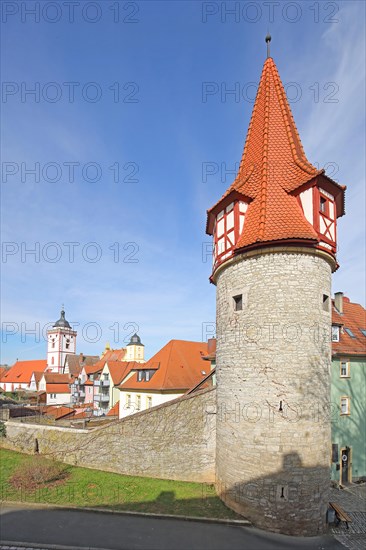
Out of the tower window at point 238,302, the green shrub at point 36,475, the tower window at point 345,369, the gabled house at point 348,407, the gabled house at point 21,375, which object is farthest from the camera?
the gabled house at point 21,375

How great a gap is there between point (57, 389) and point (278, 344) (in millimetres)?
47691

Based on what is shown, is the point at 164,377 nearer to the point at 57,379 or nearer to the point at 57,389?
the point at 57,389

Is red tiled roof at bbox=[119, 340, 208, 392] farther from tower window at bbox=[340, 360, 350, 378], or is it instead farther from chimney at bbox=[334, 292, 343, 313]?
chimney at bbox=[334, 292, 343, 313]

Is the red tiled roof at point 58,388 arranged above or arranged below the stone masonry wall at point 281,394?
below

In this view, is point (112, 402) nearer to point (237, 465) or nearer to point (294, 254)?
point (237, 465)

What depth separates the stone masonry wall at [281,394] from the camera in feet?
33.4

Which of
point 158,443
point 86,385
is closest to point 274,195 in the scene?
point 158,443

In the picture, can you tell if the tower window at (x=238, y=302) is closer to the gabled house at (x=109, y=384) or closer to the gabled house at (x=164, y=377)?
the gabled house at (x=164, y=377)

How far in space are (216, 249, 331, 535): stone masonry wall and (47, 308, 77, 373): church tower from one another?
205ft

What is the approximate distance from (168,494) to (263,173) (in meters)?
12.0

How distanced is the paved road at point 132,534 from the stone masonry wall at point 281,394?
1.68 feet

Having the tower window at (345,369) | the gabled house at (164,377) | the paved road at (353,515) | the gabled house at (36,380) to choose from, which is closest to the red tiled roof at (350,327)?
the tower window at (345,369)

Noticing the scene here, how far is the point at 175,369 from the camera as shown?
2528cm

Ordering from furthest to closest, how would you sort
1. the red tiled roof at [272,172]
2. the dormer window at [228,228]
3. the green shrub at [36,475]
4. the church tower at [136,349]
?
the church tower at [136,349], the green shrub at [36,475], the dormer window at [228,228], the red tiled roof at [272,172]
